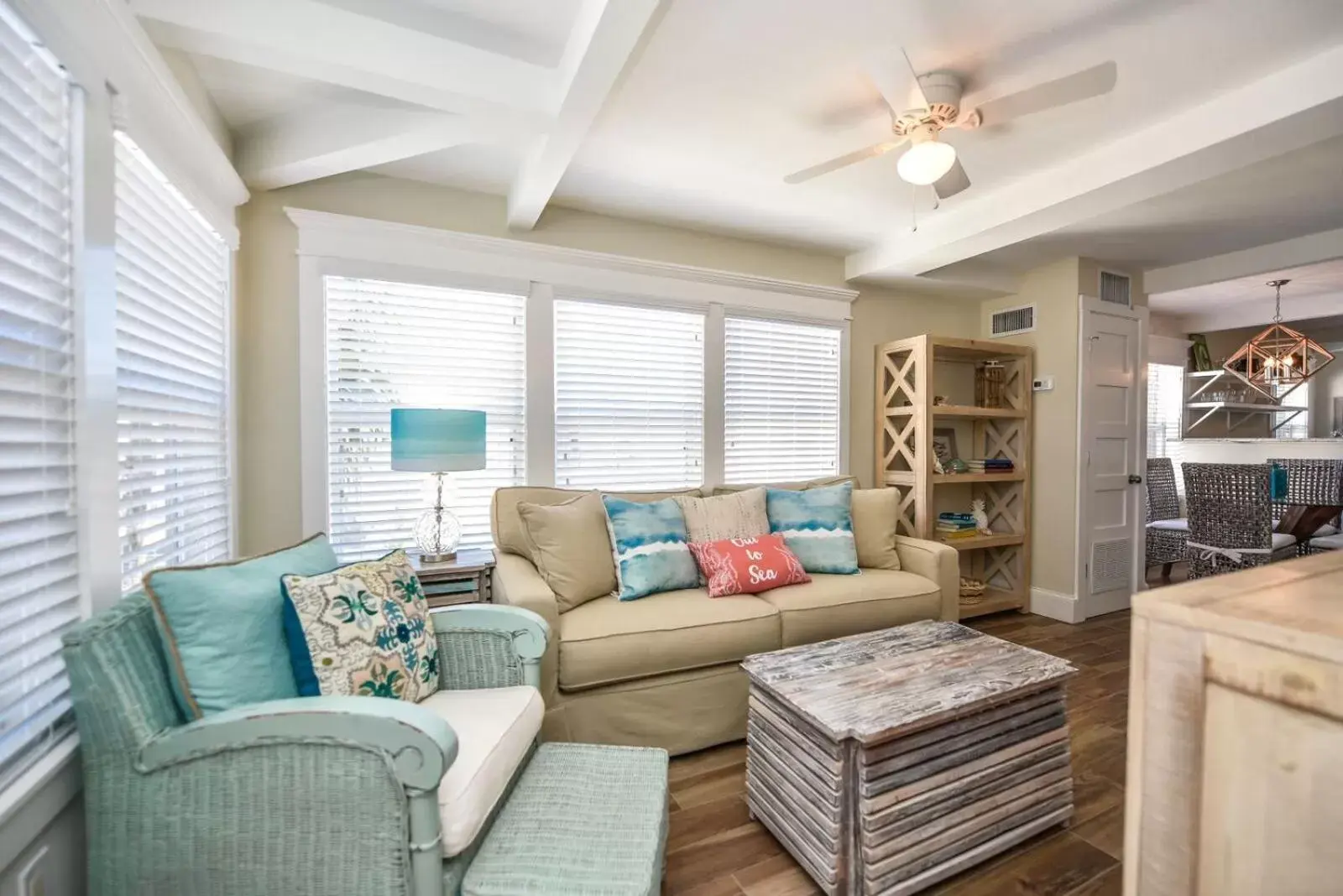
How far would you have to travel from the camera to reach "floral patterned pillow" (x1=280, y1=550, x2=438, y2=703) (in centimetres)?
139

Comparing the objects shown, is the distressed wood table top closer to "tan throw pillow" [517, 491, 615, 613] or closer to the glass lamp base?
"tan throw pillow" [517, 491, 615, 613]

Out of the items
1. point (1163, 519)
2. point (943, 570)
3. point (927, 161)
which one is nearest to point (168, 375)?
point (927, 161)

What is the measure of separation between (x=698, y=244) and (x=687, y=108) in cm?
128

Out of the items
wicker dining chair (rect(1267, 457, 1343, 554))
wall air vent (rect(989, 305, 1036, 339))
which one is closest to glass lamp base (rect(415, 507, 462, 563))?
wall air vent (rect(989, 305, 1036, 339))

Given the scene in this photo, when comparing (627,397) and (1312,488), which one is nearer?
(627,397)

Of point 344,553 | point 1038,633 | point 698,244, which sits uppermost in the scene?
point 698,244

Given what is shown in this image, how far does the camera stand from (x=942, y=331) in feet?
14.1

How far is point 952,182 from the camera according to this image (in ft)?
6.91

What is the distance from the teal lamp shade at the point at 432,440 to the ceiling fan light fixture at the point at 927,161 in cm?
195

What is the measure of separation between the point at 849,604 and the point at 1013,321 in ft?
9.59

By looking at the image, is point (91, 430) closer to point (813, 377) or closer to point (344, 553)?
point (344, 553)

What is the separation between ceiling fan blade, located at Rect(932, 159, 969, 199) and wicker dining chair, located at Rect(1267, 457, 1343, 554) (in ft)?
13.5

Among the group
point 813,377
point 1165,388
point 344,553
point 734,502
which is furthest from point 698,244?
point 1165,388

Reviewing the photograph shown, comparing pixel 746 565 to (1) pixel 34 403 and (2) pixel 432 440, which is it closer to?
(2) pixel 432 440
